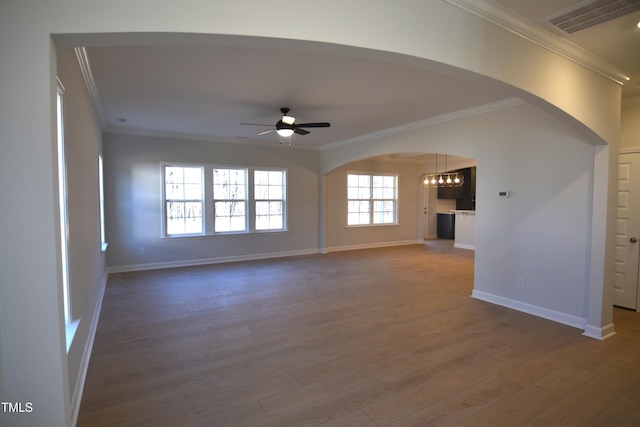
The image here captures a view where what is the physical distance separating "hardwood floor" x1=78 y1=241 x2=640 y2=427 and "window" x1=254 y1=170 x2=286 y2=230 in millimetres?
2981

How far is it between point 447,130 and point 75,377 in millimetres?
5157

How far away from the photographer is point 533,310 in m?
3.98

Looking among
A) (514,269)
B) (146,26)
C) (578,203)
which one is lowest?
(514,269)

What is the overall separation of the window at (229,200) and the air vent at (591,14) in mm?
6143

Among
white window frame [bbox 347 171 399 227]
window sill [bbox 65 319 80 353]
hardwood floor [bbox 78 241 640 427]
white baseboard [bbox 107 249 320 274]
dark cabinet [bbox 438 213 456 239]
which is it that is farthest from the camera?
dark cabinet [bbox 438 213 456 239]

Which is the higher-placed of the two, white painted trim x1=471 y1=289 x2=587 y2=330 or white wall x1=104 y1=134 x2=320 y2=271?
white wall x1=104 y1=134 x2=320 y2=271

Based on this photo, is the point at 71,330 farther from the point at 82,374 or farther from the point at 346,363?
the point at 346,363

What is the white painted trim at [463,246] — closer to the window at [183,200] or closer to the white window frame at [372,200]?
the white window frame at [372,200]

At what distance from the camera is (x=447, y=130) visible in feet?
16.0

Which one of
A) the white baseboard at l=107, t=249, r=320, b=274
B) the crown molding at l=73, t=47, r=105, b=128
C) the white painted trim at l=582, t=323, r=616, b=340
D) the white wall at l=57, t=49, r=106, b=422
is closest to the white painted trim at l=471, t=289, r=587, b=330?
the white painted trim at l=582, t=323, r=616, b=340

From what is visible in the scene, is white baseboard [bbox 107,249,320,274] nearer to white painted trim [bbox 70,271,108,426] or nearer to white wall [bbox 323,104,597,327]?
white painted trim [bbox 70,271,108,426]

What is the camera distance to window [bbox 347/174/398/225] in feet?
29.6

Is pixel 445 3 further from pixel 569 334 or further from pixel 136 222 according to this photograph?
pixel 136 222

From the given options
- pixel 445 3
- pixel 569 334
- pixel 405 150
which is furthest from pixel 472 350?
pixel 405 150
